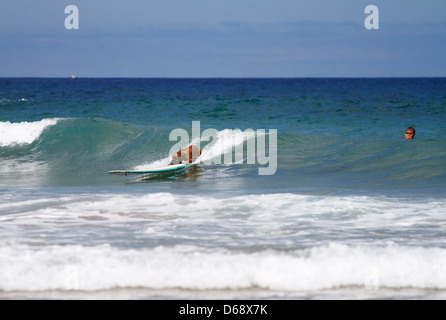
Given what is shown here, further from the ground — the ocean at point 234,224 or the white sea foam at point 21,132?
the white sea foam at point 21,132

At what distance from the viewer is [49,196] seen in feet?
33.4

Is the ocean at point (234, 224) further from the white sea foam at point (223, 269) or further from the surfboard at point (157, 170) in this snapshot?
the surfboard at point (157, 170)

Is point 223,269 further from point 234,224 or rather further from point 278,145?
point 278,145

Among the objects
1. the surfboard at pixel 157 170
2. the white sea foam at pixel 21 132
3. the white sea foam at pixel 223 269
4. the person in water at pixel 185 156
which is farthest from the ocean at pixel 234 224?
the white sea foam at pixel 21 132

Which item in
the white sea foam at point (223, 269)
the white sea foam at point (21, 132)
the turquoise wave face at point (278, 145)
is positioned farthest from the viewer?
the white sea foam at point (21, 132)

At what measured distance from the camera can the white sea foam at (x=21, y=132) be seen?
20.6 m

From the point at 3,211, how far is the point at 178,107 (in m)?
27.1

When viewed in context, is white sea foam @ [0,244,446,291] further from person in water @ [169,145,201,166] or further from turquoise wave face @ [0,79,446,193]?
person in water @ [169,145,201,166]

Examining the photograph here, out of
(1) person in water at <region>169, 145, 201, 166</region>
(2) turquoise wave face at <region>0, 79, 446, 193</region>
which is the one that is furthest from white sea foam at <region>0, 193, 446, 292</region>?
(1) person in water at <region>169, 145, 201, 166</region>
